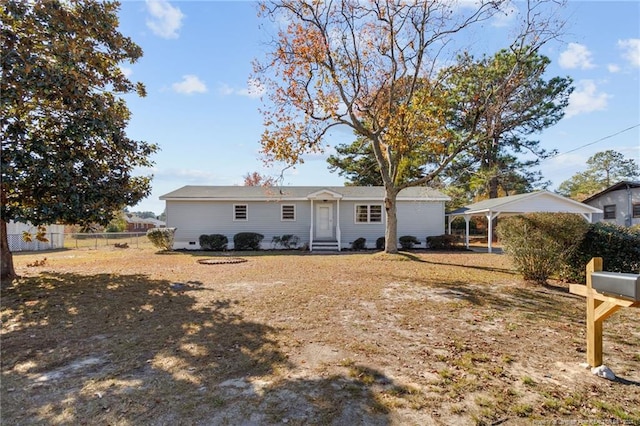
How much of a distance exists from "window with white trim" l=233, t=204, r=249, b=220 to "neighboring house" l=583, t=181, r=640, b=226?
931 inches

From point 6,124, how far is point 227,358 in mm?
6303

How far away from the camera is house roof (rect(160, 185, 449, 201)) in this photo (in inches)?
737

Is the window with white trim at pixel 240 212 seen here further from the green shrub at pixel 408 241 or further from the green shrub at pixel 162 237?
the green shrub at pixel 408 241

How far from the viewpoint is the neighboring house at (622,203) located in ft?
77.8

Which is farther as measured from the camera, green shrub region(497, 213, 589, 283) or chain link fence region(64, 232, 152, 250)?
chain link fence region(64, 232, 152, 250)

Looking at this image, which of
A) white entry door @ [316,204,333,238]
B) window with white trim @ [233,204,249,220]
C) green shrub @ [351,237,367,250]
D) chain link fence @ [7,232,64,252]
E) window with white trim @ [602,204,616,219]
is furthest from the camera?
window with white trim @ [602,204,616,219]

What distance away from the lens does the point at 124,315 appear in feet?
18.5

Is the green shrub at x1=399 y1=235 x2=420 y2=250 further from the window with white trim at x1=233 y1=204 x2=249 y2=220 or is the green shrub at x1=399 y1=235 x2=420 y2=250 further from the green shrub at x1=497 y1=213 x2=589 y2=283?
the green shrub at x1=497 y1=213 x2=589 y2=283

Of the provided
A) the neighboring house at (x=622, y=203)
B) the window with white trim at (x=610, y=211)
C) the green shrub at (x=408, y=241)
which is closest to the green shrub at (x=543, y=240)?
the green shrub at (x=408, y=241)

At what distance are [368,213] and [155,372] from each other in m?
16.8

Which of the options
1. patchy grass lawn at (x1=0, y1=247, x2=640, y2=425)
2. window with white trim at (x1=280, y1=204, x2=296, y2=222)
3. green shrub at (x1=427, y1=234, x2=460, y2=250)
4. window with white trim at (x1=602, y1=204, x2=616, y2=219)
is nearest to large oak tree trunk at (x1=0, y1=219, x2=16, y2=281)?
patchy grass lawn at (x1=0, y1=247, x2=640, y2=425)

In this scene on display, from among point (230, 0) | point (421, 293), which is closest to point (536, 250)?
point (421, 293)

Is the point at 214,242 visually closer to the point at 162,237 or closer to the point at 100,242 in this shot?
the point at 162,237

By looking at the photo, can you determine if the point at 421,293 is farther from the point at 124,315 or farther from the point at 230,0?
the point at 230,0
